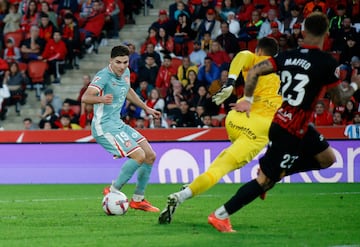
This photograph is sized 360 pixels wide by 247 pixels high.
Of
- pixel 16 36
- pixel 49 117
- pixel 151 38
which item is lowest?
pixel 49 117

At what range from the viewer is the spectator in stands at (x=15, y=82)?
1000 inches

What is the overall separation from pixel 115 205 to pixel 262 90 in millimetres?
2414

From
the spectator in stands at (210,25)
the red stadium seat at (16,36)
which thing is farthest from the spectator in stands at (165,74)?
the red stadium seat at (16,36)

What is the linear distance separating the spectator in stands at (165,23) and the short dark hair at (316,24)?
1515 cm

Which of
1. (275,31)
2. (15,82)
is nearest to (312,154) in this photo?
(275,31)

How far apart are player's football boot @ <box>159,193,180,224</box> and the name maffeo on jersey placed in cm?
→ 196

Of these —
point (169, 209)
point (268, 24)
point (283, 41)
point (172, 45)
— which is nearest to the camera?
point (169, 209)

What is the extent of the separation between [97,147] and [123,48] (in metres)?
7.19

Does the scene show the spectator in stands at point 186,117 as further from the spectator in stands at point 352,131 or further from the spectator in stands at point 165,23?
the spectator in stands at point 352,131

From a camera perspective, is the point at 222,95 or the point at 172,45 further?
the point at 172,45

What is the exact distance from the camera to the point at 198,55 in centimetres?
2408

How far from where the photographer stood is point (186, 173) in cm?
1911

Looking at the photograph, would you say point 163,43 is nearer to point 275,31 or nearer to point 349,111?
point 275,31

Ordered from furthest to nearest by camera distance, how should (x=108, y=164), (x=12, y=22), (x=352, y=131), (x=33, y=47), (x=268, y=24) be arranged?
(x=12, y=22)
(x=33, y=47)
(x=268, y=24)
(x=108, y=164)
(x=352, y=131)
